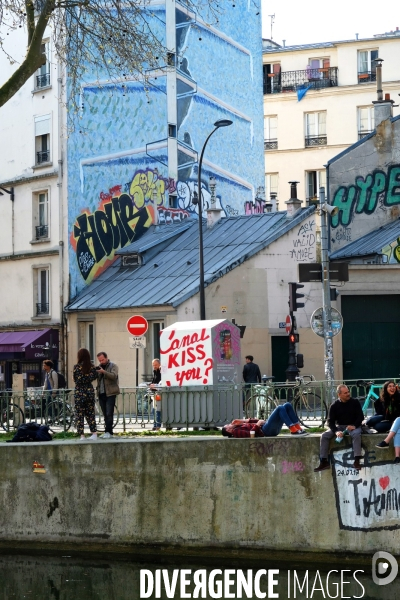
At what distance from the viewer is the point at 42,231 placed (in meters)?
45.0

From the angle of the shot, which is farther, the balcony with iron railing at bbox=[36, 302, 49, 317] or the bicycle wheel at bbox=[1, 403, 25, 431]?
the balcony with iron railing at bbox=[36, 302, 49, 317]

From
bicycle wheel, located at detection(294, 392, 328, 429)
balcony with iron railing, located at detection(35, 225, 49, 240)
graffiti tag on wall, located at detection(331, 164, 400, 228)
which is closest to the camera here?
bicycle wheel, located at detection(294, 392, 328, 429)

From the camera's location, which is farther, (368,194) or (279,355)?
(368,194)

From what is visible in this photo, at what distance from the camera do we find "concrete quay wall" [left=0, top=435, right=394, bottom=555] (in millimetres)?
20094

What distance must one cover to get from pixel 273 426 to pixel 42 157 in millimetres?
25769

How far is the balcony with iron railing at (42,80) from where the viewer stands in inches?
1762

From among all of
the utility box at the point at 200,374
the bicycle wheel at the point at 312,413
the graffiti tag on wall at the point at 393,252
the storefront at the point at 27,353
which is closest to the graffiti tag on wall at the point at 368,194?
the graffiti tag on wall at the point at 393,252

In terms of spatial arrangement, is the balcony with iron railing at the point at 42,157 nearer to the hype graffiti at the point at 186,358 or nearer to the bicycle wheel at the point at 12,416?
the bicycle wheel at the point at 12,416

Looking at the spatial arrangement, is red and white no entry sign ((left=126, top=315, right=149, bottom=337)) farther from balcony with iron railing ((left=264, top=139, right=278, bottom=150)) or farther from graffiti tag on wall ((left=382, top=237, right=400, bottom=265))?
balcony with iron railing ((left=264, top=139, right=278, bottom=150))

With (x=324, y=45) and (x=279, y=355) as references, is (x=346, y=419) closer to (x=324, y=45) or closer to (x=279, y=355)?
(x=279, y=355)

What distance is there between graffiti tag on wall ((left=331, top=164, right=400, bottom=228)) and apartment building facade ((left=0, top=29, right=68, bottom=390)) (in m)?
10.9

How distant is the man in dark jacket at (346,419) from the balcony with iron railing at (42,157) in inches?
1055

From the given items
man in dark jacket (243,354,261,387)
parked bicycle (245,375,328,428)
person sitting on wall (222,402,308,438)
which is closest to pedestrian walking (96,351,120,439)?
parked bicycle (245,375,328,428)

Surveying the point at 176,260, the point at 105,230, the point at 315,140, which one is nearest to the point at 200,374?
the point at 176,260
